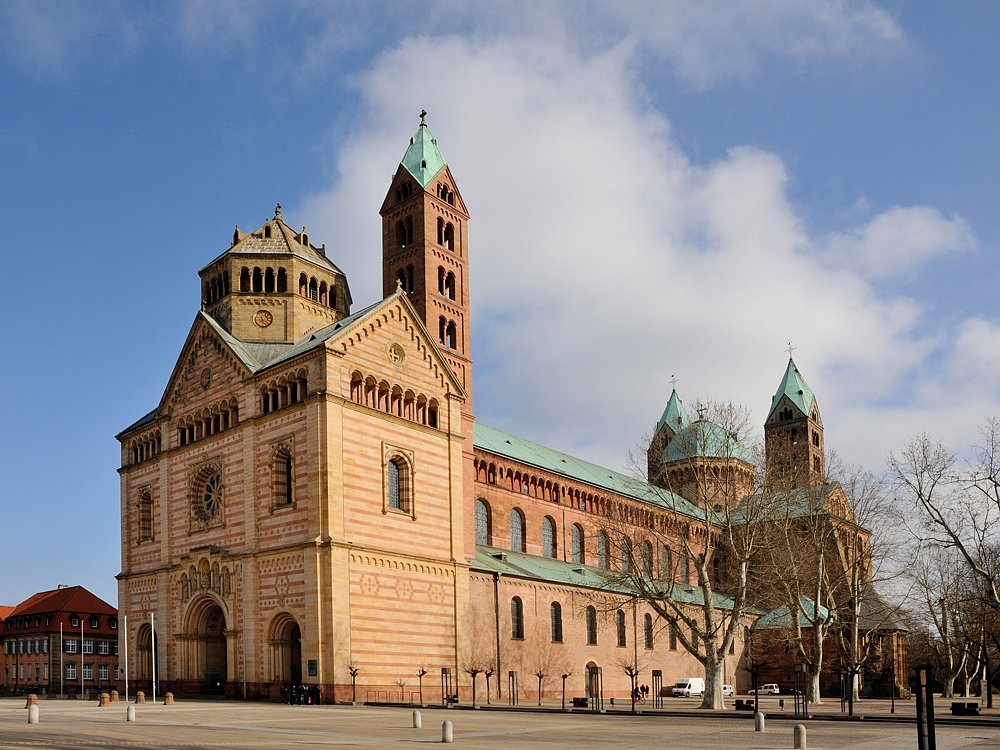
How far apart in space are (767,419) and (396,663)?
73983 mm

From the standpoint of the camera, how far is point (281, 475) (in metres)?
51.4

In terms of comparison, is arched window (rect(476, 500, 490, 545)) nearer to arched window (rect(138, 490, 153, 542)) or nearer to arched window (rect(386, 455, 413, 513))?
arched window (rect(386, 455, 413, 513))

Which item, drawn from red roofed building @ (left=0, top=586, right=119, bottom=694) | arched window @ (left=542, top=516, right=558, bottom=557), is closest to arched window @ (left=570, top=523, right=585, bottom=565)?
arched window @ (left=542, top=516, right=558, bottom=557)

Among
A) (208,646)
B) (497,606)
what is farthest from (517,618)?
(208,646)

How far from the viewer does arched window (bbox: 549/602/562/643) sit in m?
65.0

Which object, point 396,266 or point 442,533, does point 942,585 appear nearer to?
point 442,533

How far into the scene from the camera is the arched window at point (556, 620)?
6500cm

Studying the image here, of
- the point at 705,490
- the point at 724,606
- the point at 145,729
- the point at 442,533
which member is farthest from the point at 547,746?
the point at 724,606

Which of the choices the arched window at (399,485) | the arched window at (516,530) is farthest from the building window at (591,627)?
the arched window at (399,485)

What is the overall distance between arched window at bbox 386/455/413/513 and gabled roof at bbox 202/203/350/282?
1486 cm

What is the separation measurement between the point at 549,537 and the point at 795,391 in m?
49.3

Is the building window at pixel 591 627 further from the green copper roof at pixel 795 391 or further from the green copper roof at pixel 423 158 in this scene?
the green copper roof at pixel 795 391

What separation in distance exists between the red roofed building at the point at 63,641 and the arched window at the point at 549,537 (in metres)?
46.8

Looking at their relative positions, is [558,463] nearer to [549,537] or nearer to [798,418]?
[549,537]
